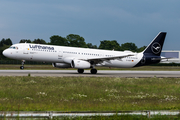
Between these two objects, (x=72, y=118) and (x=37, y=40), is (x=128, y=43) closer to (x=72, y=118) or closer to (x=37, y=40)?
(x=37, y=40)

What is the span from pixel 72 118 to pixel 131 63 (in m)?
32.3

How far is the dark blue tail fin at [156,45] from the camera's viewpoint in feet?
132

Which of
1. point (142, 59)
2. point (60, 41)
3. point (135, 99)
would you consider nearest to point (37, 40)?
point (60, 41)

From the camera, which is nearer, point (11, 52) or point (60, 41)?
point (11, 52)

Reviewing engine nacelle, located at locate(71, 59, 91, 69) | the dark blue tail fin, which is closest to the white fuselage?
engine nacelle, located at locate(71, 59, 91, 69)

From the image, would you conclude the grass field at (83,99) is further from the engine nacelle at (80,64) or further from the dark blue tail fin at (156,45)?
the dark blue tail fin at (156,45)

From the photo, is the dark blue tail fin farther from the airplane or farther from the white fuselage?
the white fuselage

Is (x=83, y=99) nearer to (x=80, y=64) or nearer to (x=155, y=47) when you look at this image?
(x=80, y=64)

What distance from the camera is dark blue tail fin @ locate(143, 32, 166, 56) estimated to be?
132ft

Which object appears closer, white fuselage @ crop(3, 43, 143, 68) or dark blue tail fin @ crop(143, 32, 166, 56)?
white fuselage @ crop(3, 43, 143, 68)

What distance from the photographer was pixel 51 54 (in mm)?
33062

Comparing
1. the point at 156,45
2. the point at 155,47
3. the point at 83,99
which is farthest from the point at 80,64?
the point at 83,99

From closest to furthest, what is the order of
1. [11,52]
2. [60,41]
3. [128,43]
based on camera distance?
[11,52] < [60,41] < [128,43]

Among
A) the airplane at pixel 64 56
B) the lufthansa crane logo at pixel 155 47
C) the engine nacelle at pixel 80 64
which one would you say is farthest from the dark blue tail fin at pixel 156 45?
the engine nacelle at pixel 80 64
